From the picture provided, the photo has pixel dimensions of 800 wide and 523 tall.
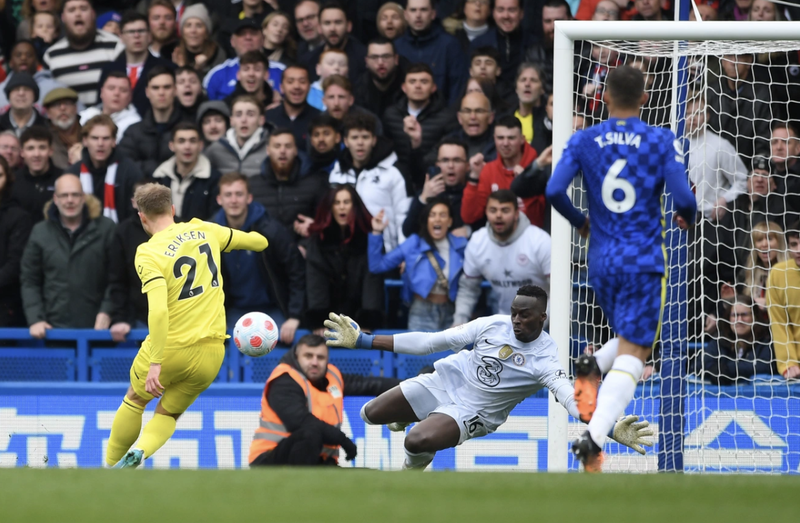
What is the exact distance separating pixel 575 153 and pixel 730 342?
11.7ft

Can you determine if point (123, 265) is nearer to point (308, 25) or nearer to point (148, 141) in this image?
point (148, 141)

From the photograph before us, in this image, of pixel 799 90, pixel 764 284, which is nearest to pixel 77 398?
pixel 764 284

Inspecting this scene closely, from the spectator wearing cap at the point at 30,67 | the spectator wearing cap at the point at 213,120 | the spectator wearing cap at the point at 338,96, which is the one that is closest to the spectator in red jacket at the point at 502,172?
the spectator wearing cap at the point at 338,96

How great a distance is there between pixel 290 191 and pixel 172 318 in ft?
9.64

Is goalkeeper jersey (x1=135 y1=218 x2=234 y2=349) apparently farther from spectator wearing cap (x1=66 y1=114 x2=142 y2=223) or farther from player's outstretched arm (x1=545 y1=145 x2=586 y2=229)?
spectator wearing cap (x1=66 y1=114 x2=142 y2=223)

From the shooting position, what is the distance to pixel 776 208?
9.23 metres

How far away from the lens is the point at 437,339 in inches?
278

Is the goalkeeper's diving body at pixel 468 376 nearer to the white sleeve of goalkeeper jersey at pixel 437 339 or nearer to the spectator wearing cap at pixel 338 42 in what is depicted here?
the white sleeve of goalkeeper jersey at pixel 437 339

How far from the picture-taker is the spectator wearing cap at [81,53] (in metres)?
10.8

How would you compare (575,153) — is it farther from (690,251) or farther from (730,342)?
(730,342)

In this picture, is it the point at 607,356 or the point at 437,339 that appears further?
the point at 437,339

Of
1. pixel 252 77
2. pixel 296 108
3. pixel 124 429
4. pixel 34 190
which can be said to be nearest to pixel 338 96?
pixel 296 108

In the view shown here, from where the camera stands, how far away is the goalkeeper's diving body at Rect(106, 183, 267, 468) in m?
6.73

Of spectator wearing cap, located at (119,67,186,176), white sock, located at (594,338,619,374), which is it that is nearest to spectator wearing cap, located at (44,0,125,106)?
spectator wearing cap, located at (119,67,186,176)
